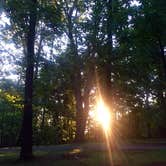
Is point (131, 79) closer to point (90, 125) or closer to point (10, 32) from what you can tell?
point (10, 32)

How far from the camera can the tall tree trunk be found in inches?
864

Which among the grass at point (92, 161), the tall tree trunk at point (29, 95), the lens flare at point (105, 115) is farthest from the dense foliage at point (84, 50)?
the grass at point (92, 161)

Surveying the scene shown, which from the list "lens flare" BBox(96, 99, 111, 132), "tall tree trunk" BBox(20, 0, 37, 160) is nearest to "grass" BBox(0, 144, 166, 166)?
"tall tree trunk" BBox(20, 0, 37, 160)

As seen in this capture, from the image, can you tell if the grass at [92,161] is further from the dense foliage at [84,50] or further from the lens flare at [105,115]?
the lens flare at [105,115]

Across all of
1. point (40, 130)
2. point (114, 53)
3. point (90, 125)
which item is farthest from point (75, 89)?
point (90, 125)

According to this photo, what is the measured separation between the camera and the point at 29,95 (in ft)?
73.7

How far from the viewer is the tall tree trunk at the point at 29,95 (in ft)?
72.0

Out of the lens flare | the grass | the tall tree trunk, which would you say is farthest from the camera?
the lens flare

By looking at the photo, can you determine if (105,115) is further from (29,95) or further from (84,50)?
(29,95)

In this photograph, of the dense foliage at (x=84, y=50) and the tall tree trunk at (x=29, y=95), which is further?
the tall tree trunk at (x=29, y=95)

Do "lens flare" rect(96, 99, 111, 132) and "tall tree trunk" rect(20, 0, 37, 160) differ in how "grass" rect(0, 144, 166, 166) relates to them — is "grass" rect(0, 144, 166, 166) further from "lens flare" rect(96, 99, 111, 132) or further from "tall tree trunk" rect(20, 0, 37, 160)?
"lens flare" rect(96, 99, 111, 132)

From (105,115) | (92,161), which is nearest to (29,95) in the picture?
(92,161)

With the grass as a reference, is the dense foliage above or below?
above

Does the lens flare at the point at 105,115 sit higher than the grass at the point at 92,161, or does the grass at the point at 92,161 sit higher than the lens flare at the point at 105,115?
the lens flare at the point at 105,115
